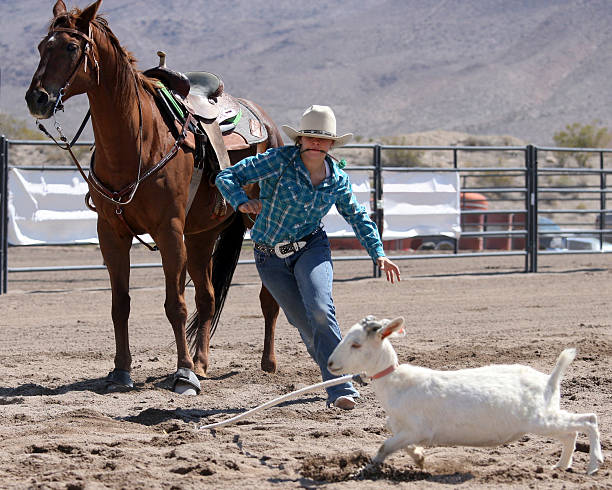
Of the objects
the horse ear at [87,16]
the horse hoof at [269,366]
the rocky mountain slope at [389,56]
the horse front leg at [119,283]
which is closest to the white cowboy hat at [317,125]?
the horse ear at [87,16]

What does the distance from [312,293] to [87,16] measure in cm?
228

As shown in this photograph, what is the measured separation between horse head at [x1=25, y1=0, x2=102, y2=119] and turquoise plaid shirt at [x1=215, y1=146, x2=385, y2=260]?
1153 mm

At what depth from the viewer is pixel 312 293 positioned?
507 centimetres

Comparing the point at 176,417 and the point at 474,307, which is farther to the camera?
the point at 474,307

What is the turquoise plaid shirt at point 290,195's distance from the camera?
16.8 ft

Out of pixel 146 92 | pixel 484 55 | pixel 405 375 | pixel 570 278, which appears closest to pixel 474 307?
pixel 570 278

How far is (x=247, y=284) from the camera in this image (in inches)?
495

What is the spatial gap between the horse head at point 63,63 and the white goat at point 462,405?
253 cm

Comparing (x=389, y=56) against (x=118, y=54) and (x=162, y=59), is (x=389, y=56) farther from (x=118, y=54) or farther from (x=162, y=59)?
(x=118, y=54)

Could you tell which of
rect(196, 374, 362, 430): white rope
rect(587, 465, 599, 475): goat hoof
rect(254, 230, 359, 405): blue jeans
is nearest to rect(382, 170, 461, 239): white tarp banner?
rect(254, 230, 359, 405): blue jeans

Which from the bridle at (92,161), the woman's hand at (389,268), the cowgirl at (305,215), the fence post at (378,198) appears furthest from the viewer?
the fence post at (378,198)

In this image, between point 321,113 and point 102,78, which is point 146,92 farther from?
point 321,113

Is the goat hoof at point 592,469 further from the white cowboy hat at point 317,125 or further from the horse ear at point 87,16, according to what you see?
the horse ear at point 87,16

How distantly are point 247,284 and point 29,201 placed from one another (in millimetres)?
3111
